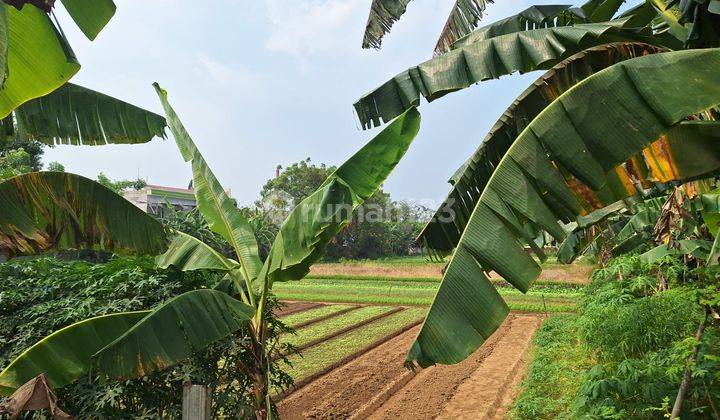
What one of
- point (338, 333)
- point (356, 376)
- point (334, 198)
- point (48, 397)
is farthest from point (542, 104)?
point (338, 333)

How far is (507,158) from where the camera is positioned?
3.10m

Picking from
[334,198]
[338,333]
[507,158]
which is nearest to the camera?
[507,158]

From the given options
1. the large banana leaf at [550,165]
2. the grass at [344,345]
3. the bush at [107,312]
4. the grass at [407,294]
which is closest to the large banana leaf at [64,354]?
the bush at [107,312]

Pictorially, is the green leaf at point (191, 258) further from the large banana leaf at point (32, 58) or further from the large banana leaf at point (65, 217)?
the large banana leaf at point (32, 58)

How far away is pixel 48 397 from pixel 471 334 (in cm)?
246

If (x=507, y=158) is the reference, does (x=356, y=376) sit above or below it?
below

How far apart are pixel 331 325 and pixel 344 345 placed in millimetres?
3013

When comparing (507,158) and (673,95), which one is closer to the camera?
(673,95)

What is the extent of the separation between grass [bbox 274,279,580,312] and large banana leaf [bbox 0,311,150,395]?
529 inches

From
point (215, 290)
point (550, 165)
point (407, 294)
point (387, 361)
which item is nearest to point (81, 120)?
point (215, 290)

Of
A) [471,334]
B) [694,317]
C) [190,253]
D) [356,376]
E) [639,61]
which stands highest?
[639,61]

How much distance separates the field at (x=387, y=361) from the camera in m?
7.36

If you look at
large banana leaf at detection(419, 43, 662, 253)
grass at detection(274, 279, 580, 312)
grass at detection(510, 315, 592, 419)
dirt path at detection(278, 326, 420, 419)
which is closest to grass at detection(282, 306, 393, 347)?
grass at detection(274, 279, 580, 312)

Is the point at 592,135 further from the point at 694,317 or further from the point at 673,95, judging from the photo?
the point at 694,317
